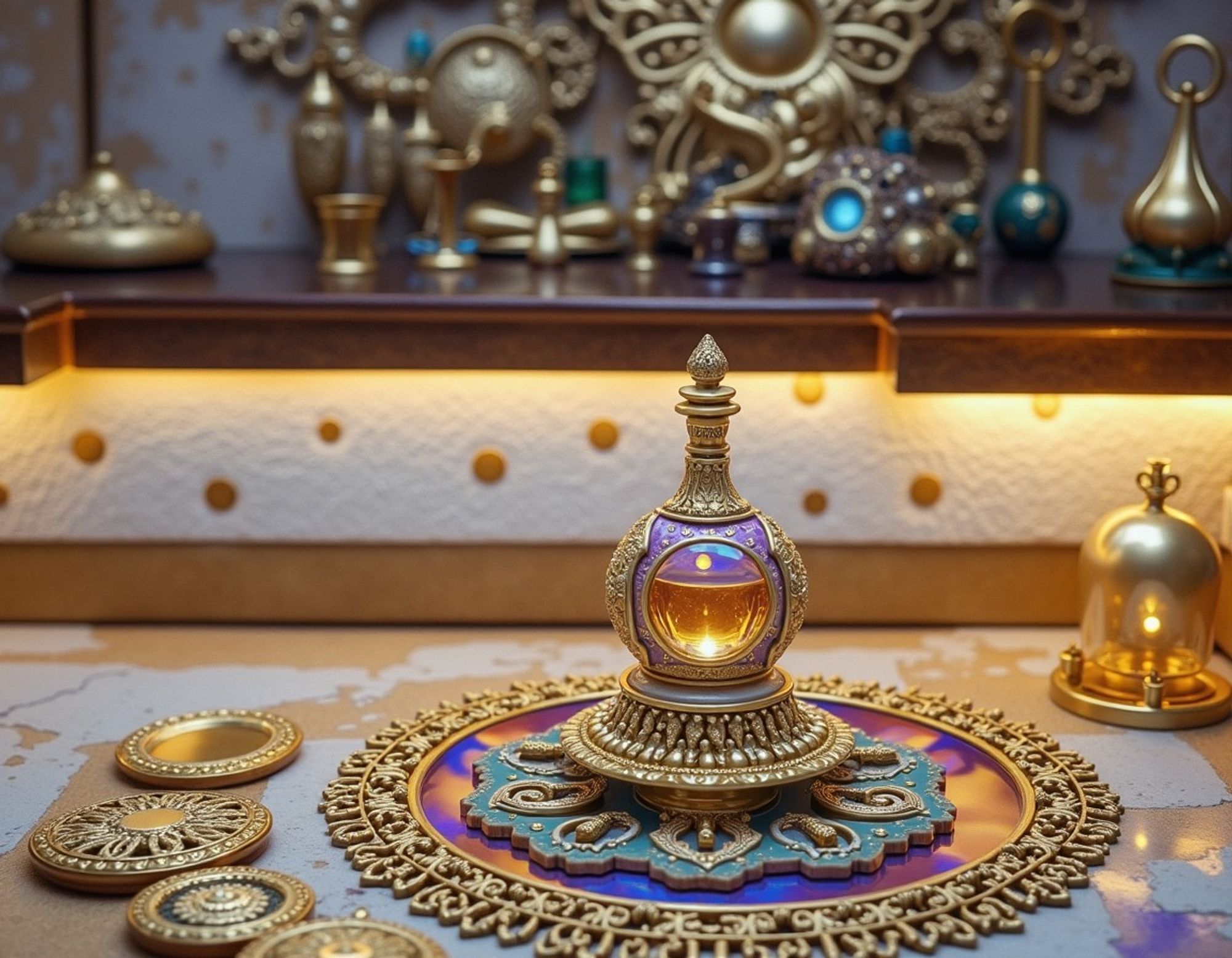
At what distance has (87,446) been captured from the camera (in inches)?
106

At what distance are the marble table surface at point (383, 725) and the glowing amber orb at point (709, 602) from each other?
39cm

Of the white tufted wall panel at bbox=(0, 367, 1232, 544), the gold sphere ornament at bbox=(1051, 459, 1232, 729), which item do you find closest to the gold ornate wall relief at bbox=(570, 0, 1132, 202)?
the white tufted wall panel at bbox=(0, 367, 1232, 544)

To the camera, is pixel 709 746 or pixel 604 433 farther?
pixel 604 433

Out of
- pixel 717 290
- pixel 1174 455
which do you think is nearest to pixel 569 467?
pixel 717 290

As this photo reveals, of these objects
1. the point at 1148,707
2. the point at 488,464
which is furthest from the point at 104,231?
the point at 1148,707

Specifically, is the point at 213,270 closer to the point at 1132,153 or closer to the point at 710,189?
the point at 710,189

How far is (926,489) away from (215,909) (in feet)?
4.72

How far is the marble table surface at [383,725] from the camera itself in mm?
1695

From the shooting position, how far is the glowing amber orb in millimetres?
1820

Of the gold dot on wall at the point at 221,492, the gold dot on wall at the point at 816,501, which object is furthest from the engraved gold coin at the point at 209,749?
the gold dot on wall at the point at 816,501

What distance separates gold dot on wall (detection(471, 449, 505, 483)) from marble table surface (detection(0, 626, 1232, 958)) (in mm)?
259

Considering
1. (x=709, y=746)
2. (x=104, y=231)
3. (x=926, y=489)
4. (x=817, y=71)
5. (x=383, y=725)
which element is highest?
(x=817, y=71)

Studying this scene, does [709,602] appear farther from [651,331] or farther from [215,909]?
[651,331]

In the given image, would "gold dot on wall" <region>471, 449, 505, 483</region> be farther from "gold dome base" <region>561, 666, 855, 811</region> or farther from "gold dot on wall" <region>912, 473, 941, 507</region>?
"gold dome base" <region>561, 666, 855, 811</region>
